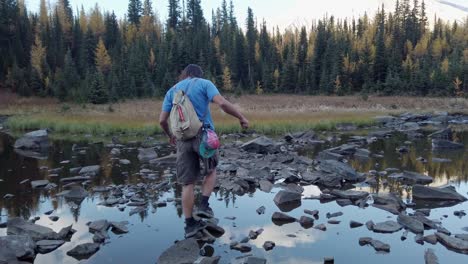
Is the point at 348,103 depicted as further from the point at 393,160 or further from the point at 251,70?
the point at 393,160

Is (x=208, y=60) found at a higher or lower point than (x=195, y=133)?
higher

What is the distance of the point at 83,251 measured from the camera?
554 cm

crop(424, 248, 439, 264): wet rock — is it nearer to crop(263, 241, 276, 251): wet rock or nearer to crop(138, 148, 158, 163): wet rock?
crop(263, 241, 276, 251): wet rock

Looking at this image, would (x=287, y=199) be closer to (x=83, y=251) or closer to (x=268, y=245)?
(x=268, y=245)

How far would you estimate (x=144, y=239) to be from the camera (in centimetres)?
612

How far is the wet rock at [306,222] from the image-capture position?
21.9 feet

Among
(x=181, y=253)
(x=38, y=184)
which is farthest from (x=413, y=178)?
Answer: (x=38, y=184)

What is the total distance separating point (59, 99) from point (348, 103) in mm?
41755

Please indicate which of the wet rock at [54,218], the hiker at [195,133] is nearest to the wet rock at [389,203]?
the hiker at [195,133]

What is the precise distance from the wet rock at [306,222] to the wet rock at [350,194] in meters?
1.76

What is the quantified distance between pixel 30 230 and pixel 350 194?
5.89 metres

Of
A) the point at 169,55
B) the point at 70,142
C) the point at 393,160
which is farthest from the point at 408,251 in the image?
the point at 169,55

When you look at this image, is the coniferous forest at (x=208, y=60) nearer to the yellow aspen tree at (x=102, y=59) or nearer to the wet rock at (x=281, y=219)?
the yellow aspen tree at (x=102, y=59)

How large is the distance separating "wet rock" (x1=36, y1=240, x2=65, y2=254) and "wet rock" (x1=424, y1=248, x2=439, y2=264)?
4985 millimetres
